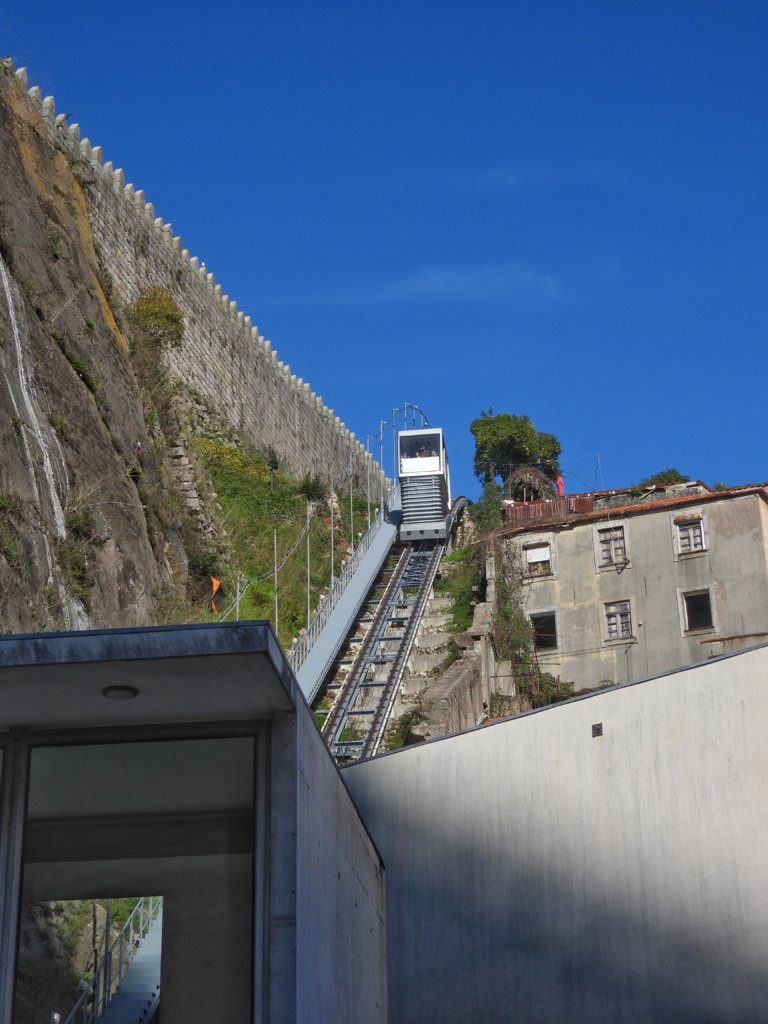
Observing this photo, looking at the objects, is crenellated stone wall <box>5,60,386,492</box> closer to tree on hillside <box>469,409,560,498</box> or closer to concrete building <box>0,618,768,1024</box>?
tree on hillside <box>469,409,560,498</box>

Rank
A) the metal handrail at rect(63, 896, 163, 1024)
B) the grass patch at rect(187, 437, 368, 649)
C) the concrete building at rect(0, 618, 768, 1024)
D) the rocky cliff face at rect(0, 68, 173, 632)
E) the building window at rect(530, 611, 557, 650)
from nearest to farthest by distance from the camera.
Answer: the metal handrail at rect(63, 896, 163, 1024) → the concrete building at rect(0, 618, 768, 1024) → the rocky cliff face at rect(0, 68, 173, 632) → the building window at rect(530, 611, 557, 650) → the grass patch at rect(187, 437, 368, 649)

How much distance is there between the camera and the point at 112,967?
12672mm

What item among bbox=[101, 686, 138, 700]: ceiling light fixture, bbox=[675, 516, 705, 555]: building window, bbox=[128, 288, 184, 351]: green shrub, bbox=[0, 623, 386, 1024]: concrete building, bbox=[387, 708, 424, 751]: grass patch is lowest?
bbox=[0, 623, 386, 1024]: concrete building

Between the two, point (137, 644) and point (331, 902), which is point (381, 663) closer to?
point (331, 902)

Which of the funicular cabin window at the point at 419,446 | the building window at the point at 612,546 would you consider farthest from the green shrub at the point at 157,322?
the building window at the point at 612,546

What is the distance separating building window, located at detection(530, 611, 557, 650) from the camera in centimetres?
3456

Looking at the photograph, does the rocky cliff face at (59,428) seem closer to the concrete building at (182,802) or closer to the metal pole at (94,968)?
the metal pole at (94,968)

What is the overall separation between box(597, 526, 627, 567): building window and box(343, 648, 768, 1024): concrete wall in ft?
63.8

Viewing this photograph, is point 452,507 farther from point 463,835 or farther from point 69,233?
point 463,835

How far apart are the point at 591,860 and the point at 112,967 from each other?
4886mm

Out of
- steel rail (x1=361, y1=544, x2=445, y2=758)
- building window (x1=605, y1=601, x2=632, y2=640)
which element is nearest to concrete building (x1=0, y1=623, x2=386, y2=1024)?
steel rail (x1=361, y1=544, x2=445, y2=758)

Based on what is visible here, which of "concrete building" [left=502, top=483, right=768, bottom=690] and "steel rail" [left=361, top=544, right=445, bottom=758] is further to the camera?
"concrete building" [left=502, top=483, right=768, bottom=690]

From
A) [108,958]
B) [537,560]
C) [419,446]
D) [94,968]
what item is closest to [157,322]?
[419,446]

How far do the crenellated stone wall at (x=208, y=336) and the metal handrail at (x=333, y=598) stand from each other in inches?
207
